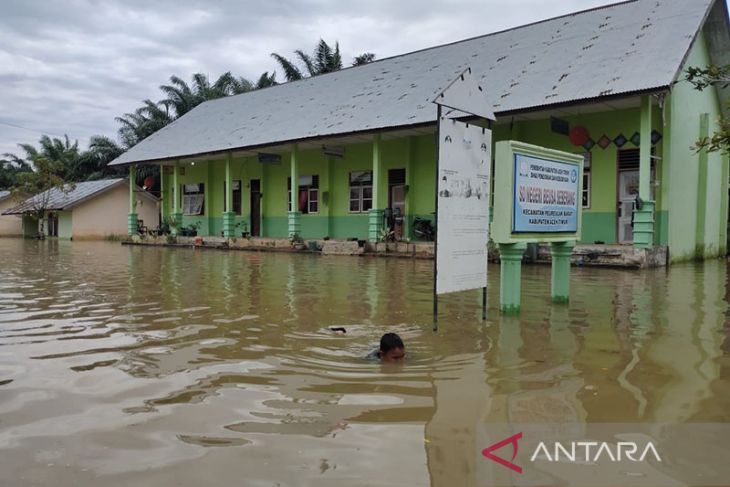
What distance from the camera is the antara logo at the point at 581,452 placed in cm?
297

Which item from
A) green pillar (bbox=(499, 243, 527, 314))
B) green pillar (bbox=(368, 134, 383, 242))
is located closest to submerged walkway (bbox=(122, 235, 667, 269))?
green pillar (bbox=(368, 134, 383, 242))

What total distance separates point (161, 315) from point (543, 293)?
540cm

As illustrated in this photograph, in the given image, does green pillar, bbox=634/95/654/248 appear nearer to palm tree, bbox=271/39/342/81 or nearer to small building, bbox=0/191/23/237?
palm tree, bbox=271/39/342/81

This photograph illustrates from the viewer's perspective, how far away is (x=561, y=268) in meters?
8.05

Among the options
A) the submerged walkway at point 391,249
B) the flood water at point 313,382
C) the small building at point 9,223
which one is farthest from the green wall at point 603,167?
the small building at point 9,223

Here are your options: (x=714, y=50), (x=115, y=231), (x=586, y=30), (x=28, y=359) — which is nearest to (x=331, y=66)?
(x=115, y=231)

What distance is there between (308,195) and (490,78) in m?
9.31

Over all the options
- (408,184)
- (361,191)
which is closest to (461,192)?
(408,184)

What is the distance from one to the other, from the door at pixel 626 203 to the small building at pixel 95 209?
28.8m

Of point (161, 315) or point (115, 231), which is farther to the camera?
point (115, 231)

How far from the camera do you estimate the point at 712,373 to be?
14.7 feet

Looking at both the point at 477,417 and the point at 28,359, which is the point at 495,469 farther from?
the point at 28,359

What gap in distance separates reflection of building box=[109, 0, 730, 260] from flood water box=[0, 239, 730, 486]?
28.1 feet

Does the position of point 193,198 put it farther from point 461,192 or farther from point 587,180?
point 461,192
